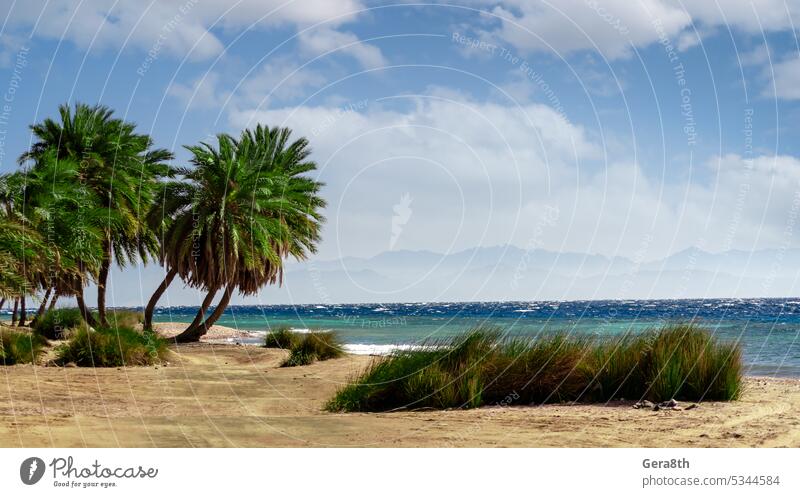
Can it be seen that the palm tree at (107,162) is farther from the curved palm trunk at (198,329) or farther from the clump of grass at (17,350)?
the clump of grass at (17,350)

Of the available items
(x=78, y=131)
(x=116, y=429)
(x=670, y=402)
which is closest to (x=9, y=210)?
(x=78, y=131)

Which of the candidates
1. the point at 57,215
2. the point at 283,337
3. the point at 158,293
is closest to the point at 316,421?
the point at 283,337

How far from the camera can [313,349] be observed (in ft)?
78.2

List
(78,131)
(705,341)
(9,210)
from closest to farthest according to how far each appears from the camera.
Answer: (705,341) < (9,210) < (78,131)

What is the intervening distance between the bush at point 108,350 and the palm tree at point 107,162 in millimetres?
13759

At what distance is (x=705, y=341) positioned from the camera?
13.1 metres

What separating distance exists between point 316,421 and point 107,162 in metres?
29.6

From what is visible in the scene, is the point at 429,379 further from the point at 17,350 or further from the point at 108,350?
the point at 17,350

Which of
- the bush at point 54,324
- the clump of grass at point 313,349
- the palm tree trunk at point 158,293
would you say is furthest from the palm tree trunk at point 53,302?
the clump of grass at point 313,349

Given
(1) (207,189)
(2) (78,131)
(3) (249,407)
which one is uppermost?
(2) (78,131)

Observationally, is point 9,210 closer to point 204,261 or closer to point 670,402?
point 204,261

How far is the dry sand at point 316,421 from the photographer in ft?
30.8
